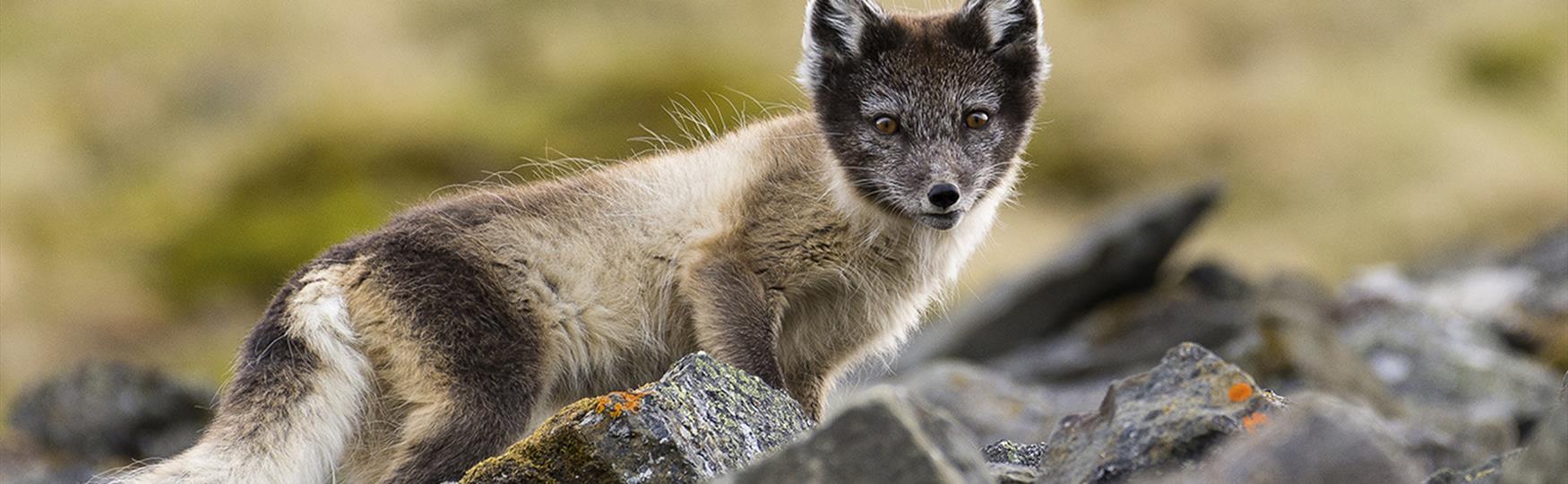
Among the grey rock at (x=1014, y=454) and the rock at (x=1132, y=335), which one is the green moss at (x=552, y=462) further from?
the rock at (x=1132, y=335)

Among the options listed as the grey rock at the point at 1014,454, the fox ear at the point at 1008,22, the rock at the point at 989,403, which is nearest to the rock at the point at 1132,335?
the rock at the point at 989,403

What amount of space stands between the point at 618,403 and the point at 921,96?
257cm

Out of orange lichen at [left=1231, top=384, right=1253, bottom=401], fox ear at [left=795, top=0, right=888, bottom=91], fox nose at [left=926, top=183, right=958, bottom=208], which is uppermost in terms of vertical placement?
fox ear at [left=795, top=0, right=888, bottom=91]

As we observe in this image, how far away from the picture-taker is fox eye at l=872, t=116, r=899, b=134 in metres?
6.94

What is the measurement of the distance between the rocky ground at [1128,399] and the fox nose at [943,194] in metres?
1.13

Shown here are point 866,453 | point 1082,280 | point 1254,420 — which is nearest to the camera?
point 866,453

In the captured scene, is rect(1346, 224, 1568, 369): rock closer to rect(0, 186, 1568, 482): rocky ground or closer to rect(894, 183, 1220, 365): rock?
rect(0, 186, 1568, 482): rocky ground

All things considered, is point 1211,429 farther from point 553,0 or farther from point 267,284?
point 553,0

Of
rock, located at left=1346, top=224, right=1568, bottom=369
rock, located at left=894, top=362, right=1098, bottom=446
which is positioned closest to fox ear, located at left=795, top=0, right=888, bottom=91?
rock, located at left=894, top=362, right=1098, bottom=446

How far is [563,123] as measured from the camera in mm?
24594

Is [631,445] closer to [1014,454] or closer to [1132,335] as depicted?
[1014,454]

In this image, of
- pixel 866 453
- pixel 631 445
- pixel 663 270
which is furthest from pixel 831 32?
pixel 866 453

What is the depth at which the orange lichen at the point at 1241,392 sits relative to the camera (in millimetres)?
4879

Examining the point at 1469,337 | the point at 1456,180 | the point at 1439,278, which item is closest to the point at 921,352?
the point at 1469,337
